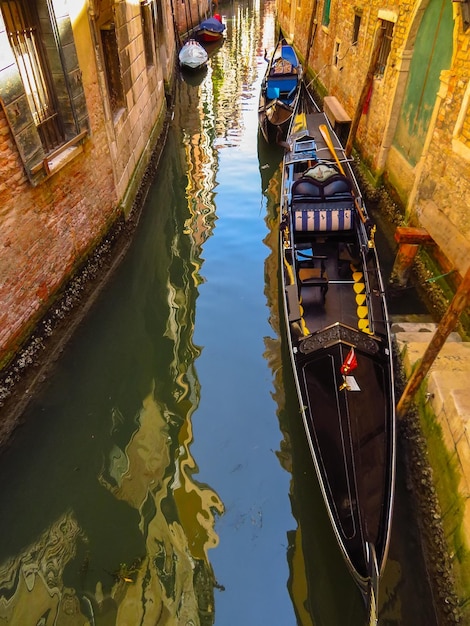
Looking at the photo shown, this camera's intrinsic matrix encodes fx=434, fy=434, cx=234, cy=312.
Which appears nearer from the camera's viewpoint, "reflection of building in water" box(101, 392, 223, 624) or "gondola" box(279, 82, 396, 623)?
"gondola" box(279, 82, 396, 623)

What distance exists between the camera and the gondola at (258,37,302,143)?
10578mm

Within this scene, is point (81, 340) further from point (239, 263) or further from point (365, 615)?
point (365, 615)

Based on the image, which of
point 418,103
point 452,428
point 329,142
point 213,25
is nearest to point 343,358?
point 452,428

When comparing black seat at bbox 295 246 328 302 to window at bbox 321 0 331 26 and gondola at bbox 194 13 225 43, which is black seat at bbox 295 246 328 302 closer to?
window at bbox 321 0 331 26

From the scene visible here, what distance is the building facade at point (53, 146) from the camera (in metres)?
4.07

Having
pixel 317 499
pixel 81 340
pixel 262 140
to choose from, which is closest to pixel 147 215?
pixel 81 340

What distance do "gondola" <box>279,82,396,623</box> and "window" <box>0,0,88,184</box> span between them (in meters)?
2.93

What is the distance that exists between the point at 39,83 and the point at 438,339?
4809 millimetres

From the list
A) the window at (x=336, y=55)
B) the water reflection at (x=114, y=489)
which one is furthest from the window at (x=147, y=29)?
the water reflection at (x=114, y=489)

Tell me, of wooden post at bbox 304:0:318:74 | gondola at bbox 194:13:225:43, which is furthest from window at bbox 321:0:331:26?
gondola at bbox 194:13:225:43

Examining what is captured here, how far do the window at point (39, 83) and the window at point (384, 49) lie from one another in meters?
5.57

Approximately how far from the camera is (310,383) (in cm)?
400

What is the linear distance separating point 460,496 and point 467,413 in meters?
0.57

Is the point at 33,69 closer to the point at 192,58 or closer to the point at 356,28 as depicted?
the point at 356,28
